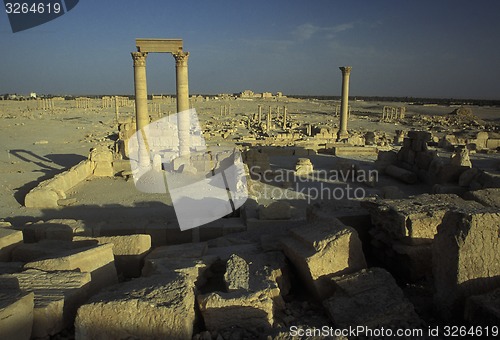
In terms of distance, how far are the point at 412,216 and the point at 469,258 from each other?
1013mm

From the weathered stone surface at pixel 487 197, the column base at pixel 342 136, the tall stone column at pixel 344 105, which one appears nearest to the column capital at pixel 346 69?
the tall stone column at pixel 344 105

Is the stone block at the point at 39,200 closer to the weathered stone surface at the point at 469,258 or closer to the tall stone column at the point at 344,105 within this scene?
the weathered stone surface at the point at 469,258

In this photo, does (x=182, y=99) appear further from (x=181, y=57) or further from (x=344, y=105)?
(x=344, y=105)

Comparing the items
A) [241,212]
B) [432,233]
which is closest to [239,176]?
[241,212]

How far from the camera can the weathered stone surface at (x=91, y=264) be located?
4699 millimetres

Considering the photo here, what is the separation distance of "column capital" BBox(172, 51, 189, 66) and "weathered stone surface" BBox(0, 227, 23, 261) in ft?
38.3

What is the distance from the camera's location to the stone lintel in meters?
15.7

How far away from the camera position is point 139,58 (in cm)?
1608

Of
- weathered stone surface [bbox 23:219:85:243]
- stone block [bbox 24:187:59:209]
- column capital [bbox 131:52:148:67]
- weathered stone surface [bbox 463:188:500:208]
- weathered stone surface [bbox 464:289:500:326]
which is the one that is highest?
column capital [bbox 131:52:148:67]

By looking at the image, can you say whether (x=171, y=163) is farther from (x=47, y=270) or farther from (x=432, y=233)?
(x=432, y=233)

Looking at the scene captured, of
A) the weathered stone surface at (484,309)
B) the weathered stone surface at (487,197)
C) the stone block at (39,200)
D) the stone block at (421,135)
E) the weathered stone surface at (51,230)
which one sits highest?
the stone block at (421,135)

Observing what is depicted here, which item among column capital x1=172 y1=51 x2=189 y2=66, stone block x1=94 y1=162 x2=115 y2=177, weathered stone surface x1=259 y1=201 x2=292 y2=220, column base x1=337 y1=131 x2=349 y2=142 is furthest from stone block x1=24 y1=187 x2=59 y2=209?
column base x1=337 y1=131 x2=349 y2=142

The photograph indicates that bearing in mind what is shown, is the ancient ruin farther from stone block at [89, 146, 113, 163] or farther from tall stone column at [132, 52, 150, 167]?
tall stone column at [132, 52, 150, 167]

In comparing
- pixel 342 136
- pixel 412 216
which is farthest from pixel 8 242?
pixel 342 136
